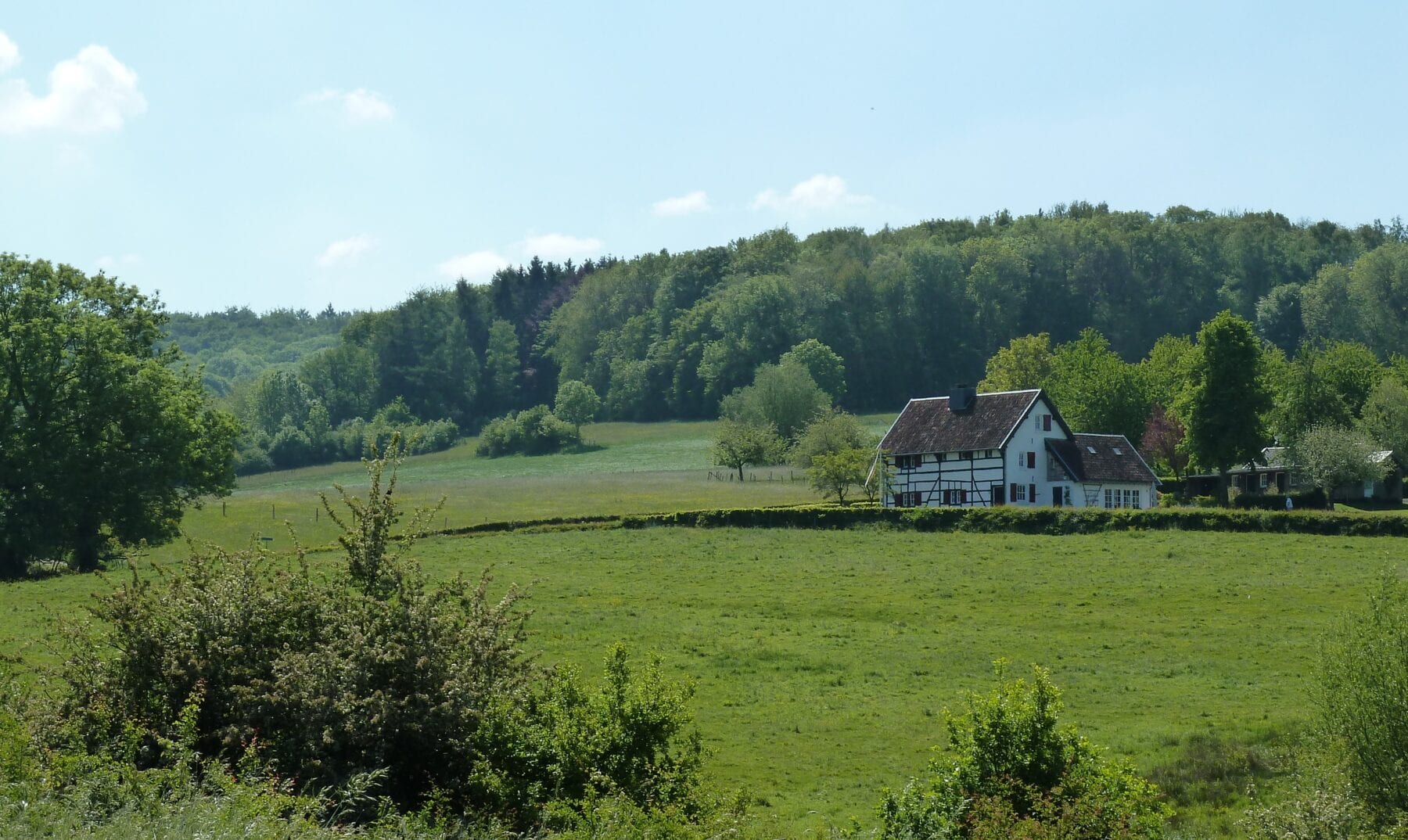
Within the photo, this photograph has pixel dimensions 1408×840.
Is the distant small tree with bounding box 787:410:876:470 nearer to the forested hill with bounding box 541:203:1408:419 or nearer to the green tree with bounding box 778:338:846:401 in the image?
the green tree with bounding box 778:338:846:401

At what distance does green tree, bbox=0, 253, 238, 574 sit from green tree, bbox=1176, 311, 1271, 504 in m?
52.3

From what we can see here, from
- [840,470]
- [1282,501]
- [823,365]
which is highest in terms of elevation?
[823,365]

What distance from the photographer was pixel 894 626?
122ft

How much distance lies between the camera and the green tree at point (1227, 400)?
73.0 m

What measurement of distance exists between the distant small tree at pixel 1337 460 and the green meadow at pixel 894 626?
28.4m

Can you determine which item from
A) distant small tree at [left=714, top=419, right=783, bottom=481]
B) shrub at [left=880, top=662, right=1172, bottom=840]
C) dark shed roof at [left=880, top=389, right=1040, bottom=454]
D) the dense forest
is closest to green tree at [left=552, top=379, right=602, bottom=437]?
the dense forest

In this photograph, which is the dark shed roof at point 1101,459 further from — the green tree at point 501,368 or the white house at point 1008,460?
the green tree at point 501,368

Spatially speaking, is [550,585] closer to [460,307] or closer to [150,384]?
[150,384]

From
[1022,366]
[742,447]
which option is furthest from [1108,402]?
[742,447]

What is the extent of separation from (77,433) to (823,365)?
8510 centimetres

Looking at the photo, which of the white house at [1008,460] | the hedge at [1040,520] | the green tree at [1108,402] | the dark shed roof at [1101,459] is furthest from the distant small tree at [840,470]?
the green tree at [1108,402]

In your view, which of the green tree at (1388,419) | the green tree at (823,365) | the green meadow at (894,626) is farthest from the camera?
the green tree at (823,365)

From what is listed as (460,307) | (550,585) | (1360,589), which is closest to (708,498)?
(550,585)

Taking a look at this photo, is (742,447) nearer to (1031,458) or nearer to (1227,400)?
(1031,458)
